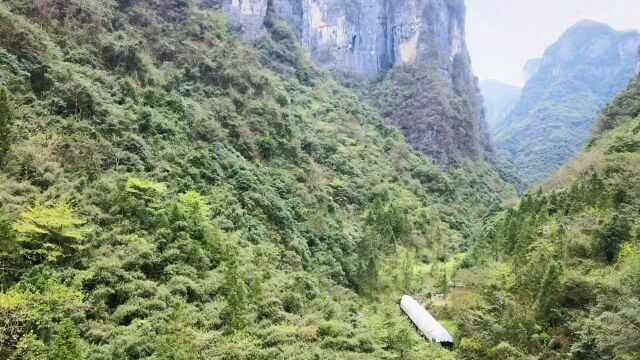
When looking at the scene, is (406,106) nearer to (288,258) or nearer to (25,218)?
(288,258)

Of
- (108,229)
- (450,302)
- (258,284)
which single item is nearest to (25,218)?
(108,229)

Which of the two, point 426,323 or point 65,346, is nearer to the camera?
point 65,346

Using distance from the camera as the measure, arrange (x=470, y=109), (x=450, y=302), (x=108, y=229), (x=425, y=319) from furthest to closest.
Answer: (x=470, y=109)
(x=450, y=302)
(x=425, y=319)
(x=108, y=229)

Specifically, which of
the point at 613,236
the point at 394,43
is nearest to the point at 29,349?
the point at 613,236

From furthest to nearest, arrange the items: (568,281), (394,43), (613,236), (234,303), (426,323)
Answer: (394,43) < (426,323) < (613,236) < (568,281) < (234,303)

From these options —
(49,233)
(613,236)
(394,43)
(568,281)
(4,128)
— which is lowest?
(568,281)

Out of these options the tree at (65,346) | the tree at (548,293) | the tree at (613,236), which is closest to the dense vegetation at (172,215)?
the tree at (65,346)

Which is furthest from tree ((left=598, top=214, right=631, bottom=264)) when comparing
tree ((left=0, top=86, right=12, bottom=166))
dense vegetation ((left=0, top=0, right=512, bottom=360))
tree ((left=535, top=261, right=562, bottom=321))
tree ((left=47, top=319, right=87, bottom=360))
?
tree ((left=0, top=86, right=12, bottom=166))

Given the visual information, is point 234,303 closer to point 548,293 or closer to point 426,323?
point 548,293
